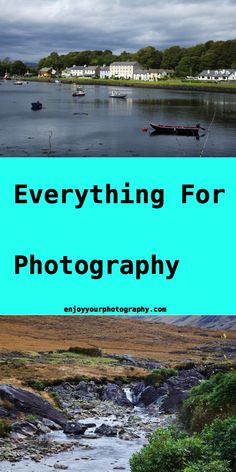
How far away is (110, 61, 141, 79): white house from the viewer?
1474 centimetres

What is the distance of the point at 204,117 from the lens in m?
18.2

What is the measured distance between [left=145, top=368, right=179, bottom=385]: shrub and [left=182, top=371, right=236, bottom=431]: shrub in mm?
4518

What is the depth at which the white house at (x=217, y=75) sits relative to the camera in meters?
17.3

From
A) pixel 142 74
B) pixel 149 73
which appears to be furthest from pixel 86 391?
pixel 149 73

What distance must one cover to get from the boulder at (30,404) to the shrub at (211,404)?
11.3 ft

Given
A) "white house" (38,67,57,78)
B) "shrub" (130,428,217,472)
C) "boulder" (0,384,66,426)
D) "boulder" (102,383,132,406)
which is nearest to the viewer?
"shrub" (130,428,217,472)

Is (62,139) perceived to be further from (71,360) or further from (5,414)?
(71,360)

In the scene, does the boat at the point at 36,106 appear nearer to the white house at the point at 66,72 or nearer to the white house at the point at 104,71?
the white house at the point at 104,71

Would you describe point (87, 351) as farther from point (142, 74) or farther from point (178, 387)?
point (142, 74)

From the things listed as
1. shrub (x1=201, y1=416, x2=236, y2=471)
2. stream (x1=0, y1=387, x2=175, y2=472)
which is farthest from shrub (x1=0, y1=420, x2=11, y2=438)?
shrub (x1=201, y1=416, x2=236, y2=471)

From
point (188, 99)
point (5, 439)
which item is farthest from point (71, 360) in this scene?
point (188, 99)

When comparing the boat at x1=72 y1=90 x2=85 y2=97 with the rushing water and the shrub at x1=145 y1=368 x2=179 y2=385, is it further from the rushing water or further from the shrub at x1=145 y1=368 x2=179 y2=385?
the shrub at x1=145 y1=368 x2=179 y2=385

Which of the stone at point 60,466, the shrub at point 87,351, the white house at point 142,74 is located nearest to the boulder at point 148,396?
the stone at point 60,466

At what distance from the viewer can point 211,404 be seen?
17906 millimetres
